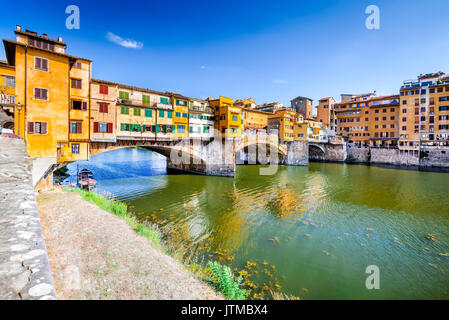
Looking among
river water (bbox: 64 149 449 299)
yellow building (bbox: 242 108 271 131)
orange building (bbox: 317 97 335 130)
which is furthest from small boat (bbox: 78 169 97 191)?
orange building (bbox: 317 97 335 130)

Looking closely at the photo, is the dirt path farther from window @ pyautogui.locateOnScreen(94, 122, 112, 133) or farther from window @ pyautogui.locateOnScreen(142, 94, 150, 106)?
window @ pyautogui.locateOnScreen(142, 94, 150, 106)

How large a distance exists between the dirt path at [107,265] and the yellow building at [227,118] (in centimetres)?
2922

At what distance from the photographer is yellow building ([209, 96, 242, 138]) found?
3809cm

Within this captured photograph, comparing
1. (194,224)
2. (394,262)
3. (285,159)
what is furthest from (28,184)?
(285,159)

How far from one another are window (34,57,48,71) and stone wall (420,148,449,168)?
80710 millimetres

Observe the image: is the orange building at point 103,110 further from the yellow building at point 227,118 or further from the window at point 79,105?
the yellow building at point 227,118

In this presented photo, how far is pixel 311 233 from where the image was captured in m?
15.3

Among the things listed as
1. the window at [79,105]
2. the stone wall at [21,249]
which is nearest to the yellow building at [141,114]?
the window at [79,105]

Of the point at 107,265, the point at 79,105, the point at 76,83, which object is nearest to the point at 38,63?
the point at 76,83

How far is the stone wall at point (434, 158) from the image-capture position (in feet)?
174

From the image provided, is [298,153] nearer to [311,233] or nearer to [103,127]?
[311,233]

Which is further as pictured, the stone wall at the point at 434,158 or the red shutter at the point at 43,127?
the stone wall at the point at 434,158

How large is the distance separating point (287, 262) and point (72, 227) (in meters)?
11.4
